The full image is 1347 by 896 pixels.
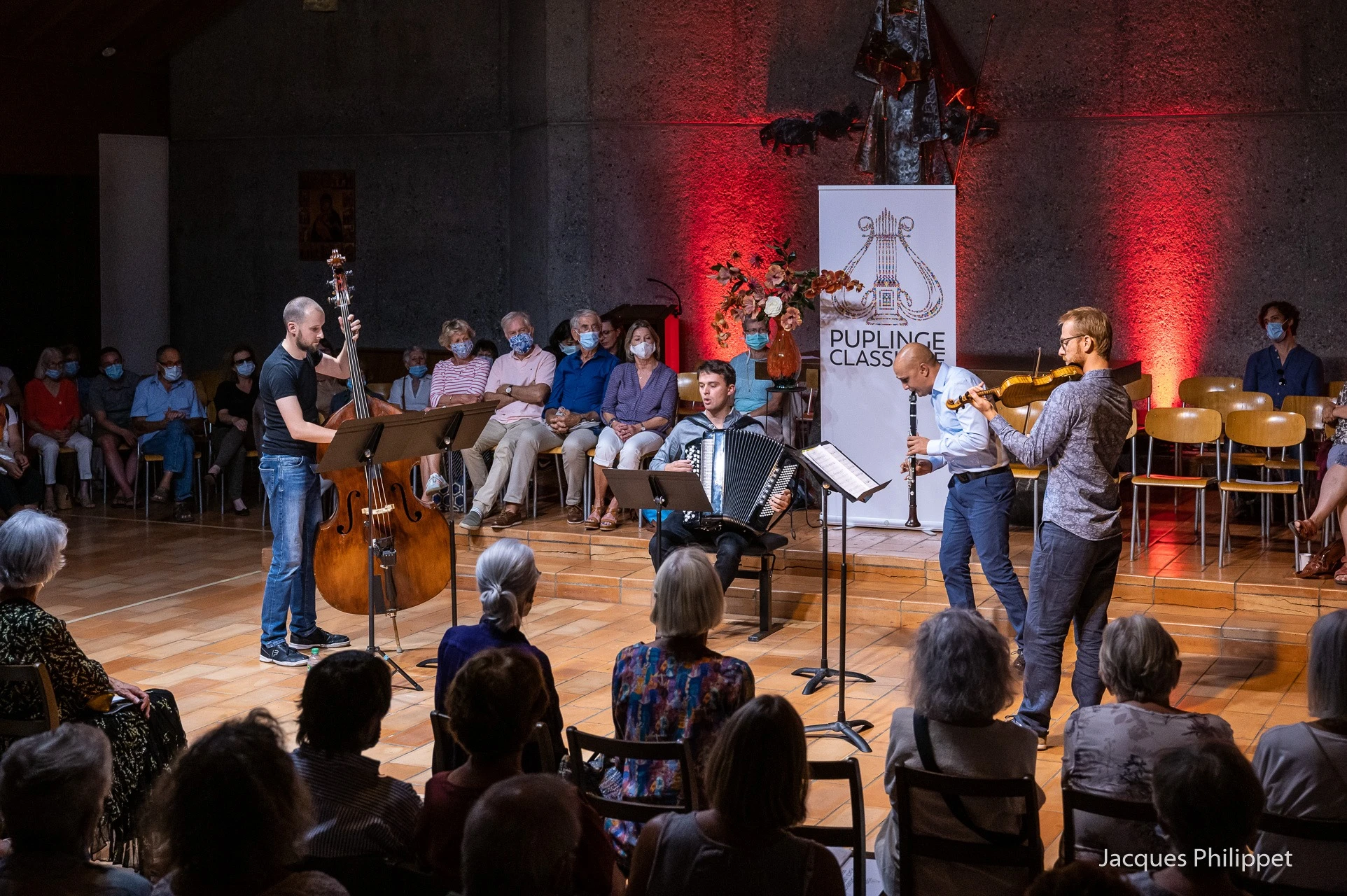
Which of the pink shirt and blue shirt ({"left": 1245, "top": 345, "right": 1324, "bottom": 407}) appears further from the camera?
the pink shirt

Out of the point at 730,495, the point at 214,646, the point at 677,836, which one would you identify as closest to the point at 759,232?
the point at 730,495

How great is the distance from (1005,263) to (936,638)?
7389mm

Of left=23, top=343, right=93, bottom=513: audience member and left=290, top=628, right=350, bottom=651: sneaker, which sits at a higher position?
left=23, top=343, right=93, bottom=513: audience member

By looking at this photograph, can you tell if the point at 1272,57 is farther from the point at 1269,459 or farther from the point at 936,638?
the point at 936,638

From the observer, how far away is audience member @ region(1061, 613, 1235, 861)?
3074 millimetres

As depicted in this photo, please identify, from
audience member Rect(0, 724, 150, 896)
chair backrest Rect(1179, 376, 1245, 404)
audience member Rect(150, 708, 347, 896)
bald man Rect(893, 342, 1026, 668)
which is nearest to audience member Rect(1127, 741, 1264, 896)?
audience member Rect(150, 708, 347, 896)

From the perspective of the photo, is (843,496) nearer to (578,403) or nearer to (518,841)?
(518,841)

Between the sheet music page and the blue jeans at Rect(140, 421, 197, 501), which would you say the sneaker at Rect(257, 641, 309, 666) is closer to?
the sheet music page

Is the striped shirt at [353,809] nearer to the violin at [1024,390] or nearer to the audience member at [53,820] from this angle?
the audience member at [53,820]

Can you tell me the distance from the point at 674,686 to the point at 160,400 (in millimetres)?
7967

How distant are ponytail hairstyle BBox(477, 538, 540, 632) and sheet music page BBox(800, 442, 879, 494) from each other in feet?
5.41

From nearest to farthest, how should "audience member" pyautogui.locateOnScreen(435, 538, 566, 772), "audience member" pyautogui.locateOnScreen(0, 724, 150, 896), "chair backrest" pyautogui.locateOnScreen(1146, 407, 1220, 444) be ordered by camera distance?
1. "audience member" pyautogui.locateOnScreen(0, 724, 150, 896)
2. "audience member" pyautogui.locateOnScreen(435, 538, 566, 772)
3. "chair backrest" pyautogui.locateOnScreen(1146, 407, 1220, 444)

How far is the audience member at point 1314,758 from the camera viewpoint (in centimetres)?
279

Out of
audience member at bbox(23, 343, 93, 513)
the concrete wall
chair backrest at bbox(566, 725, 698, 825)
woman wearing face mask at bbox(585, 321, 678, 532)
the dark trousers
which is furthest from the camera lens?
audience member at bbox(23, 343, 93, 513)
